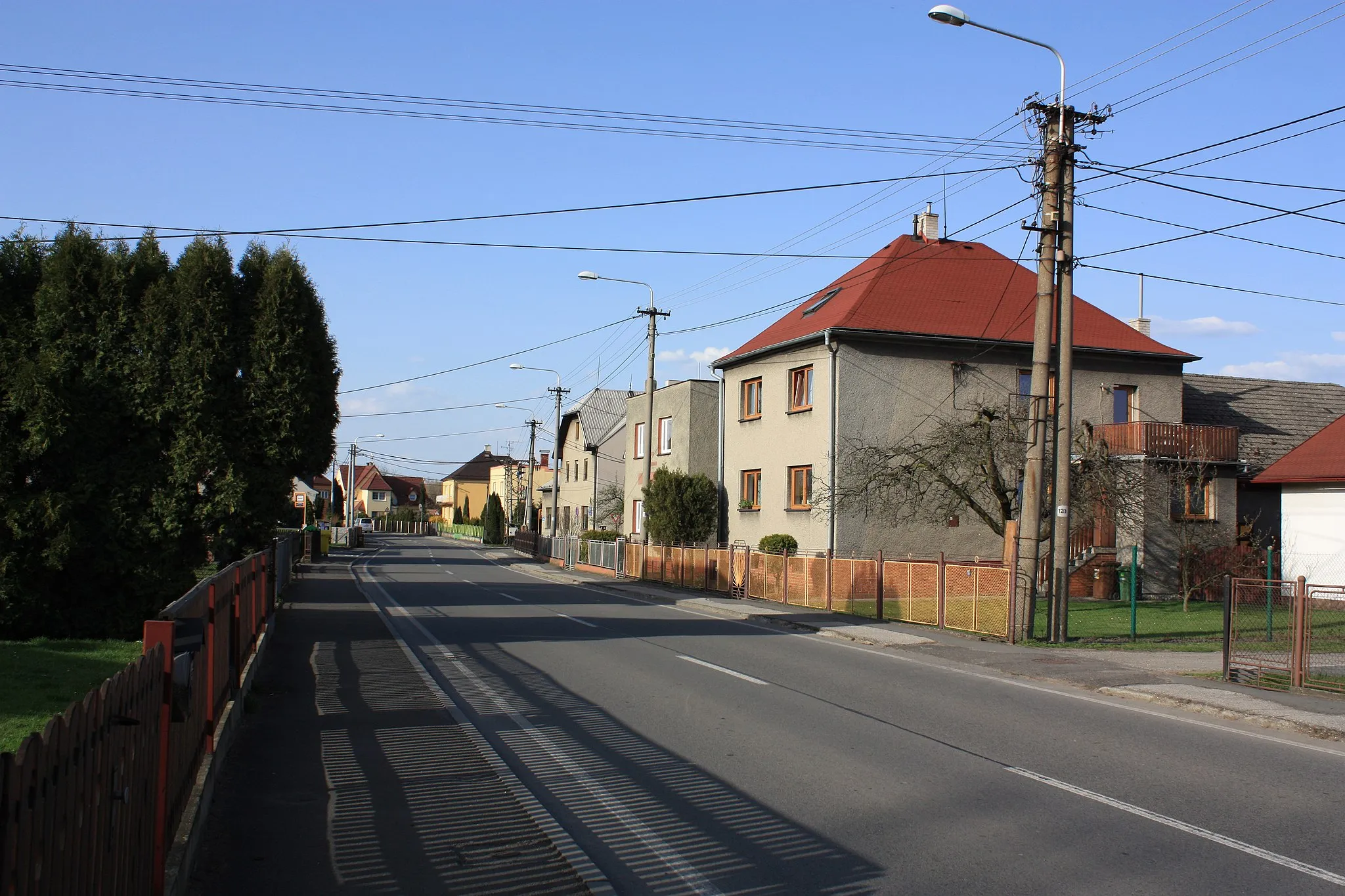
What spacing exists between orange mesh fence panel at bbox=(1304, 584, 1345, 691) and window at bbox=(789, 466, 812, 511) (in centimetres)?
1909

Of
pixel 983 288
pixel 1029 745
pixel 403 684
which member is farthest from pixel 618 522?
pixel 1029 745

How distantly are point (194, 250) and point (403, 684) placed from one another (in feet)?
27.3

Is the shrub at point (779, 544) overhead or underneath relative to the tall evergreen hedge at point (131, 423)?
underneath

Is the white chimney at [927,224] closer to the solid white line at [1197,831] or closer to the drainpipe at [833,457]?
the drainpipe at [833,457]

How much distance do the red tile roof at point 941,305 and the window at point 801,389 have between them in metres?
1.08

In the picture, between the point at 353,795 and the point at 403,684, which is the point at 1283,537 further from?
the point at 353,795

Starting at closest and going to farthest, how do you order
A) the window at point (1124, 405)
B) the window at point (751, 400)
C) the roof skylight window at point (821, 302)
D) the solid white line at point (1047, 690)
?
the solid white line at point (1047, 690), the window at point (1124, 405), the roof skylight window at point (821, 302), the window at point (751, 400)

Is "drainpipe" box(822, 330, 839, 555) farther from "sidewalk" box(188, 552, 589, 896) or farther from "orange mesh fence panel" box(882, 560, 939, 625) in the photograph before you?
"sidewalk" box(188, 552, 589, 896)

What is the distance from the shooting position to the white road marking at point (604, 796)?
19.3 ft

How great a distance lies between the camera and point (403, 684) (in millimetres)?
12500

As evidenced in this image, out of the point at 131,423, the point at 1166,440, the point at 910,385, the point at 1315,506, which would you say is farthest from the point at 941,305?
the point at 131,423

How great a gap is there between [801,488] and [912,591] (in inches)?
454

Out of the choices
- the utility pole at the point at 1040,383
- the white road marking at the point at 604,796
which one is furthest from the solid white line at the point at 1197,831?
the utility pole at the point at 1040,383

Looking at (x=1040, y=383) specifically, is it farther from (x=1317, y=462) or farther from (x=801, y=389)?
(x=801, y=389)
